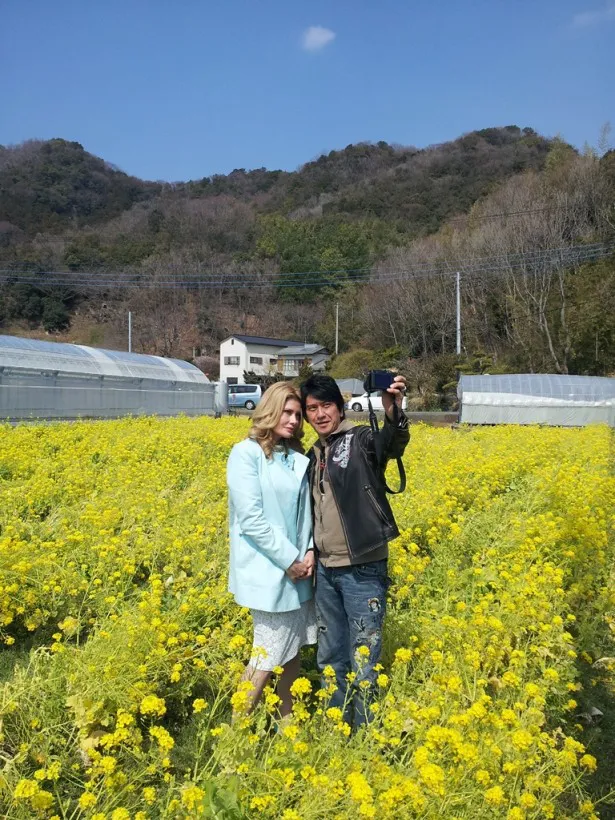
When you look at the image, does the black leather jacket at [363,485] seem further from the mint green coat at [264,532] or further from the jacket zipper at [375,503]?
the mint green coat at [264,532]

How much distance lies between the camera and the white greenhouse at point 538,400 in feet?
62.6

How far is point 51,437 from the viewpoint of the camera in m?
9.47

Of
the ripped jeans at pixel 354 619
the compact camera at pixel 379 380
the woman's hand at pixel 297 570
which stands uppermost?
the compact camera at pixel 379 380

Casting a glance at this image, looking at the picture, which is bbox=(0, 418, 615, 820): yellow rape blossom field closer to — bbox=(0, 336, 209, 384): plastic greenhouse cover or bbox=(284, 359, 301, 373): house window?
bbox=(0, 336, 209, 384): plastic greenhouse cover

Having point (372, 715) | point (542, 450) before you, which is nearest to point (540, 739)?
point (372, 715)

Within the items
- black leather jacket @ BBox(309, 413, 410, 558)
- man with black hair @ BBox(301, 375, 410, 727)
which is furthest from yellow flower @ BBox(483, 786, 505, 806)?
black leather jacket @ BBox(309, 413, 410, 558)

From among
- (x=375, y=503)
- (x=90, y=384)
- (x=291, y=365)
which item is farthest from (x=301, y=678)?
(x=291, y=365)

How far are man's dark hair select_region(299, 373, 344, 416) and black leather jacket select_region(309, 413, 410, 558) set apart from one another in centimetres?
15

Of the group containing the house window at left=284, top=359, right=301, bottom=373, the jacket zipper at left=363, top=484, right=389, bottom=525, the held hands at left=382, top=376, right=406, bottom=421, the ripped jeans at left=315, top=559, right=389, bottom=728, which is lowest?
the ripped jeans at left=315, top=559, right=389, bottom=728

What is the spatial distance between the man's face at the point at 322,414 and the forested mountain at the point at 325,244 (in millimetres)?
27960

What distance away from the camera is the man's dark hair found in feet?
8.24

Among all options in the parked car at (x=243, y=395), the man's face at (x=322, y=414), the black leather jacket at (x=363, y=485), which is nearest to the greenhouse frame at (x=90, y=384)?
the parked car at (x=243, y=395)

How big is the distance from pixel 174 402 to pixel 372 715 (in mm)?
20381

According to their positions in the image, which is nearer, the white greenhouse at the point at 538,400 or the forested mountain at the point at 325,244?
the white greenhouse at the point at 538,400
